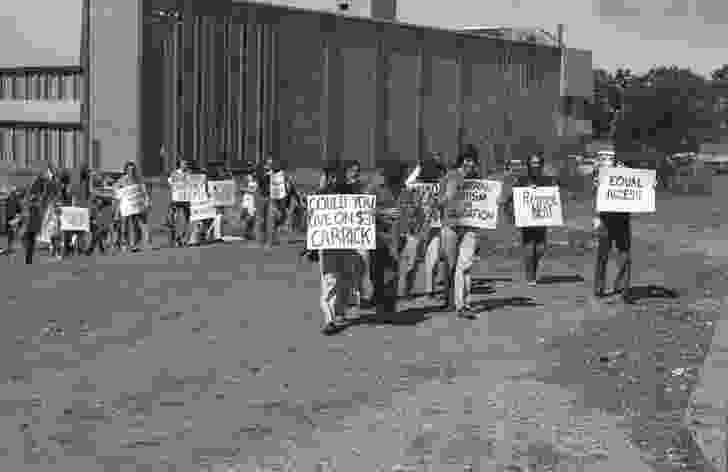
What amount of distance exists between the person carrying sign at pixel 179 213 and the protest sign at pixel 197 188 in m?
0.14

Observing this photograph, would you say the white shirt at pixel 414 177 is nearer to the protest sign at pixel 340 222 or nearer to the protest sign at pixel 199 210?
the protest sign at pixel 340 222

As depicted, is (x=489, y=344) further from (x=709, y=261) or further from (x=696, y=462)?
(x=709, y=261)

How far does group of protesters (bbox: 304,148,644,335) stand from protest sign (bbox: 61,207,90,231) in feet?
31.2

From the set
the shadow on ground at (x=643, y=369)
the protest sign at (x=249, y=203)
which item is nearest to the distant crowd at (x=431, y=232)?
the shadow on ground at (x=643, y=369)

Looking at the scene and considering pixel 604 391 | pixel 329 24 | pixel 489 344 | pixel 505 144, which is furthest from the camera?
pixel 505 144

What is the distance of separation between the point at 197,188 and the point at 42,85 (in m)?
25.2

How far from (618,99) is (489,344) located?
101184 mm

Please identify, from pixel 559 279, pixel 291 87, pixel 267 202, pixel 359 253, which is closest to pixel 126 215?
pixel 267 202

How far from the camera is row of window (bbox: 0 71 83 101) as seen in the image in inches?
1718

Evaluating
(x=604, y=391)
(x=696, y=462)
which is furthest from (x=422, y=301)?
(x=696, y=462)

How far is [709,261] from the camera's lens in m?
21.3

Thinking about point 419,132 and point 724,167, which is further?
point 724,167

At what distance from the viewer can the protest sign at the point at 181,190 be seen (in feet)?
70.9

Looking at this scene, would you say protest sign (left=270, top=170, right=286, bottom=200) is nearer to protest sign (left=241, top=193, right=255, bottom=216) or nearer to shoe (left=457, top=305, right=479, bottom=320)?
protest sign (left=241, top=193, right=255, bottom=216)
